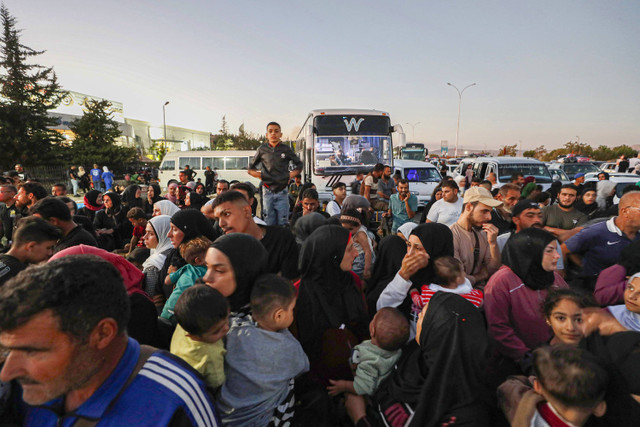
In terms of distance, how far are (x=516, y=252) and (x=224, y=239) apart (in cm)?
223

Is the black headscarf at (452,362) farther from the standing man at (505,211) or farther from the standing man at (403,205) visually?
the standing man at (403,205)

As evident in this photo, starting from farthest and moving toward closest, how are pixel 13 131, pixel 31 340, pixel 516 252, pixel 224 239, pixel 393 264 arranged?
pixel 13 131, pixel 393 264, pixel 516 252, pixel 224 239, pixel 31 340

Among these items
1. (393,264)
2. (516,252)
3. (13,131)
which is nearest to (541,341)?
(516,252)

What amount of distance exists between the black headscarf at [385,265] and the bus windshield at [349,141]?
6.92 m

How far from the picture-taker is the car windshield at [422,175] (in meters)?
12.8

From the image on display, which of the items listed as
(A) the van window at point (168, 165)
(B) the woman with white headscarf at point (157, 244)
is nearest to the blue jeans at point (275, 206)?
(B) the woman with white headscarf at point (157, 244)

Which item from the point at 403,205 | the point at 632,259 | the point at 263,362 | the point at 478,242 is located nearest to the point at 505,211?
the point at 478,242

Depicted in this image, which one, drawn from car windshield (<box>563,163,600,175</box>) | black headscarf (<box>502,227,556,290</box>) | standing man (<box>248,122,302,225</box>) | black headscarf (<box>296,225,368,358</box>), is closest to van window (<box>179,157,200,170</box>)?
standing man (<box>248,122,302,225</box>)

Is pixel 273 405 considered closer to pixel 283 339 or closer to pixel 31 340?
pixel 283 339

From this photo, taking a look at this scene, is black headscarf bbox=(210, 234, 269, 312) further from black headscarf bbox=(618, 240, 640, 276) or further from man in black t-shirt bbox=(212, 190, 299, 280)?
black headscarf bbox=(618, 240, 640, 276)

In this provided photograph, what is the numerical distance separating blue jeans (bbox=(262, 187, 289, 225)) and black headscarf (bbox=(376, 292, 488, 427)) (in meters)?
4.24

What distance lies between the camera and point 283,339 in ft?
6.02

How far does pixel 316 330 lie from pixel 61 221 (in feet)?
9.84

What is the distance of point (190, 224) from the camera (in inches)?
123
